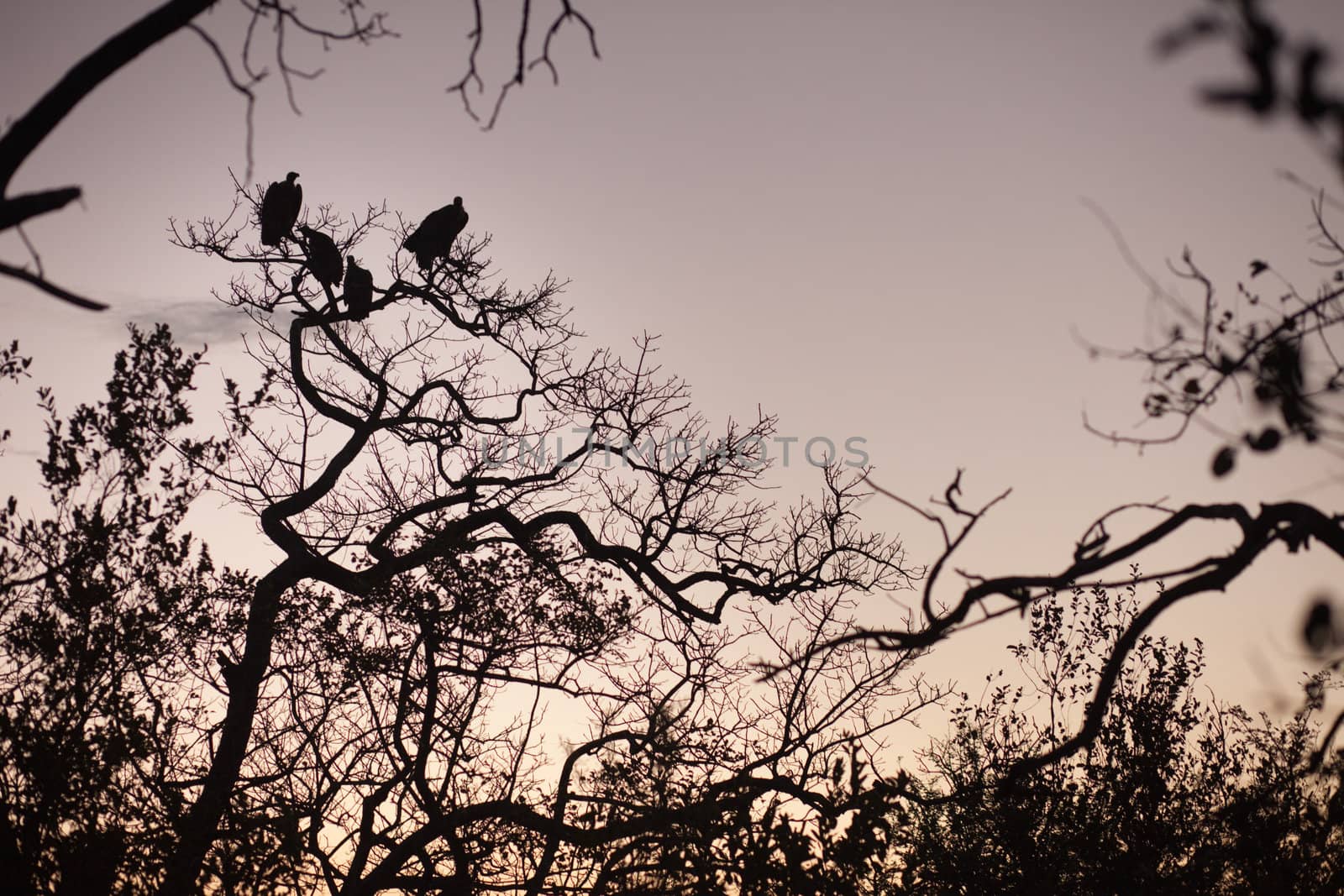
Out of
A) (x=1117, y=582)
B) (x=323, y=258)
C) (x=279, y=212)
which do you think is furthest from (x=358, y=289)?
(x=1117, y=582)

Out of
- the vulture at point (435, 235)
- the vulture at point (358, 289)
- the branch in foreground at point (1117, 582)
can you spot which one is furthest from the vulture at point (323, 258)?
the branch in foreground at point (1117, 582)

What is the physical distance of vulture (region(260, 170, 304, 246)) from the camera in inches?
481

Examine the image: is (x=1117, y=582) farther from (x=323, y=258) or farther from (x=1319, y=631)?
(x=323, y=258)

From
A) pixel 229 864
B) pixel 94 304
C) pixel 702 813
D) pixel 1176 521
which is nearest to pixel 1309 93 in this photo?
pixel 1176 521

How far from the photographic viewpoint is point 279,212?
40.1 ft

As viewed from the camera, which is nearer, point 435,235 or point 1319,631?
point 1319,631

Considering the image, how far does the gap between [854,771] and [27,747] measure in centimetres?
618

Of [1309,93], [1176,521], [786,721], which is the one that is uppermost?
[786,721]

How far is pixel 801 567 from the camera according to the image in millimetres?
12695

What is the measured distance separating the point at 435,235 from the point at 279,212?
6.20 feet

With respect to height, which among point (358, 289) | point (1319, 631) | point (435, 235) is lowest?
point (1319, 631)

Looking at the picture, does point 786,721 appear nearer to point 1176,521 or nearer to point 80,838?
point 80,838

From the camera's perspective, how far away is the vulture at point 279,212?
1223cm

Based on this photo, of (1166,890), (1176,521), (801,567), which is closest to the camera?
(1176,521)
